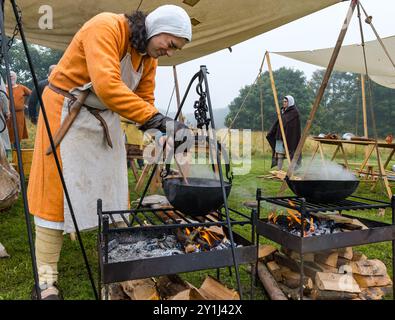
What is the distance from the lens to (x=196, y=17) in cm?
389

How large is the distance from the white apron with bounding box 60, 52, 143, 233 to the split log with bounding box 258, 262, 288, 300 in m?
1.16

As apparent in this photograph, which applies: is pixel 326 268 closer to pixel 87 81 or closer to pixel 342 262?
pixel 342 262

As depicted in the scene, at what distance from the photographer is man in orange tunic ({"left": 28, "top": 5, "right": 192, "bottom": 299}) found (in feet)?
5.61

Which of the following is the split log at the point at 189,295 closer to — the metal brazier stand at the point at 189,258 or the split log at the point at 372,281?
the metal brazier stand at the point at 189,258

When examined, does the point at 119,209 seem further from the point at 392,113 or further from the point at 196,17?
the point at 392,113

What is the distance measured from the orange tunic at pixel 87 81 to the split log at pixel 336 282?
156 cm

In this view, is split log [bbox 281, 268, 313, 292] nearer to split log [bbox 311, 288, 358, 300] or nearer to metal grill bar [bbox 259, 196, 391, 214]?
split log [bbox 311, 288, 358, 300]

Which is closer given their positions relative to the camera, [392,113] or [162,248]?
[162,248]

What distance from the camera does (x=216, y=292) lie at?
206cm

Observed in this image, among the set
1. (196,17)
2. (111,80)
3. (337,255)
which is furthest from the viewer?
(196,17)

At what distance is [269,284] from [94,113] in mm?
1635

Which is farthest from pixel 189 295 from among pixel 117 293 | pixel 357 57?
pixel 357 57
